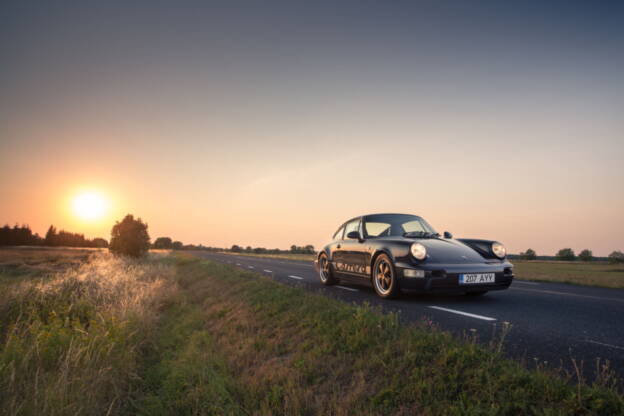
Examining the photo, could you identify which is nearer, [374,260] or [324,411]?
[324,411]

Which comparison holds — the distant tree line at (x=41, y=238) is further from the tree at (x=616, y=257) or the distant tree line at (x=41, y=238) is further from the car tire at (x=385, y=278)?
the tree at (x=616, y=257)

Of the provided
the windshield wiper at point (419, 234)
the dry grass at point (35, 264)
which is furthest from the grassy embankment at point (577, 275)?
the dry grass at point (35, 264)

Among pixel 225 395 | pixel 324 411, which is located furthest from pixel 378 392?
pixel 225 395

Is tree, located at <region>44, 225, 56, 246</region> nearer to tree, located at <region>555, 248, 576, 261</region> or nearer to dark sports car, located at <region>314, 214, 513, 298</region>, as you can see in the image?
dark sports car, located at <region>314, 214, 513, 298</region>

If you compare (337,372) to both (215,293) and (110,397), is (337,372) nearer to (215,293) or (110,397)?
(110,397)

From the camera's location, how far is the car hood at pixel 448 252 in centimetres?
562

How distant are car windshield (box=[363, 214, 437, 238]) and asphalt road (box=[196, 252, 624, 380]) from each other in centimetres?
137

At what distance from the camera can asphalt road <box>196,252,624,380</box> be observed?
301cm

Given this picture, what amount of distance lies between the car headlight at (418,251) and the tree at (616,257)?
136ft

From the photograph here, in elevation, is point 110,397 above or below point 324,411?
below

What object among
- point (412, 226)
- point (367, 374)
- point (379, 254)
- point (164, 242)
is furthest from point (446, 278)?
point (164, 242)

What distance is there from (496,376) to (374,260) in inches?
157

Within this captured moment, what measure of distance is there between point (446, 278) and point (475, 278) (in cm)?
60

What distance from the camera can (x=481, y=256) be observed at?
6043 millimetres
